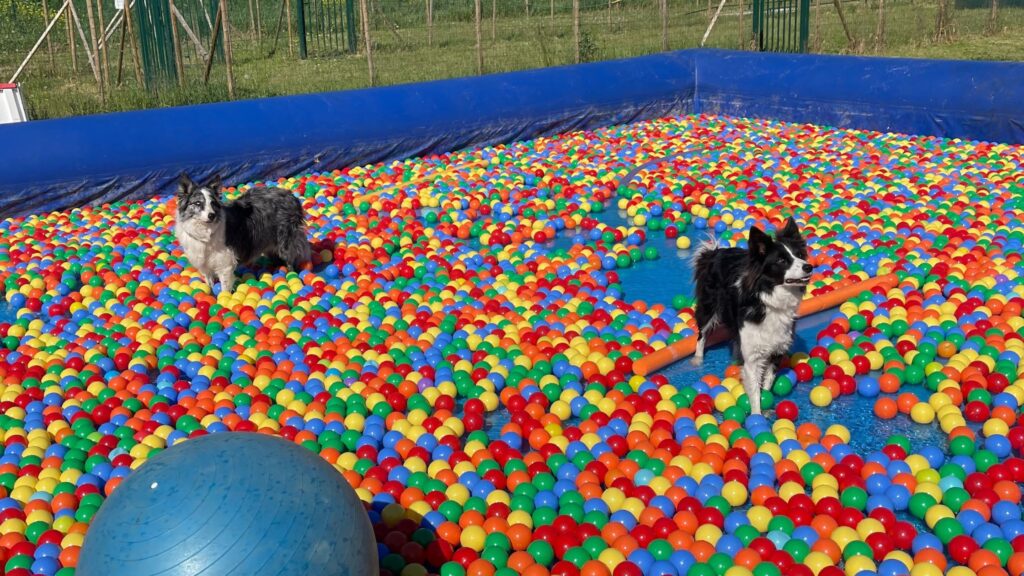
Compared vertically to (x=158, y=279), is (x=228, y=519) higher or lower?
higher

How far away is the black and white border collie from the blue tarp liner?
6.92m

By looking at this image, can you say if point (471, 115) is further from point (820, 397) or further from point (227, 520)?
point (227, 520)

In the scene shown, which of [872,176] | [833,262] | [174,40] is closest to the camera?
[833,262]

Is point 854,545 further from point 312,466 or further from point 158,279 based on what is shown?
point 158,279

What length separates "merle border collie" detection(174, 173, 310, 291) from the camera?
22.3 ft

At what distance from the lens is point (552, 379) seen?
546cm

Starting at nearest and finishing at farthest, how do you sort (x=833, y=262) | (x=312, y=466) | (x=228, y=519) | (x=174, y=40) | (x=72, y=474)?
(x=228, y=519) → (x=312, y=466) → (x=72, y=474) → (x=833, y=262) → (x=174, y=40)

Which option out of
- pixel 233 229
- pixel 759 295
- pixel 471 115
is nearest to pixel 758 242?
pixel 759 295

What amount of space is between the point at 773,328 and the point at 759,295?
198mm

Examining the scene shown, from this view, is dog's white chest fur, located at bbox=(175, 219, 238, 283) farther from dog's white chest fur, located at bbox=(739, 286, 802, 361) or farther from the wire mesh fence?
the wire mesh fence

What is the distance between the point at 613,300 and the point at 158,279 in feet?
12.5

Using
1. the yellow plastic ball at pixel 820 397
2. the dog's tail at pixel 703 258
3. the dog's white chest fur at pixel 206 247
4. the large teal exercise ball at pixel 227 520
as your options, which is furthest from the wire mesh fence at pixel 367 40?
the large teal exercise ball at pixel 227 520

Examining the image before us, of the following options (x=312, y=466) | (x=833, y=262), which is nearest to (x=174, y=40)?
(x=833, y=262)

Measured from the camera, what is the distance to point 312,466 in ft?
10.5
